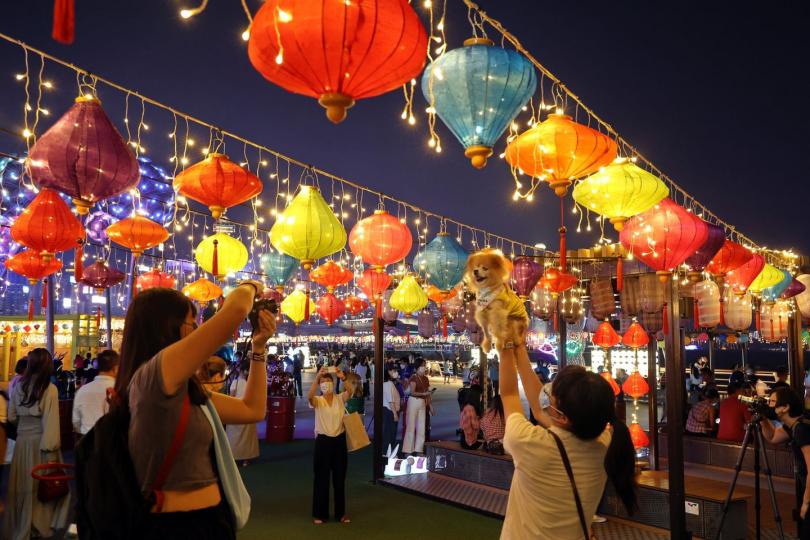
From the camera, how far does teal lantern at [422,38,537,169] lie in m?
2.92

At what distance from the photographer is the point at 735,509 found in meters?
5.07

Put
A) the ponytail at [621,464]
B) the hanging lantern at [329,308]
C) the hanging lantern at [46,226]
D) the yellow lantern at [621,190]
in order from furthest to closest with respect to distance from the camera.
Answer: the hanging lantern at [329,308] < the hanging lantern at [46,226] < the yellow lantern at [621,190] < the ponytail at [621,464]

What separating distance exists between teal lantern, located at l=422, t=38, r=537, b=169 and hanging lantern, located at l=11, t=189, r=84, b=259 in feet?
11.0

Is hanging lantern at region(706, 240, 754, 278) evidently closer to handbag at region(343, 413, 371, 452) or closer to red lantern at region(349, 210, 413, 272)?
red lantern at region(349, 210, 413, 272)

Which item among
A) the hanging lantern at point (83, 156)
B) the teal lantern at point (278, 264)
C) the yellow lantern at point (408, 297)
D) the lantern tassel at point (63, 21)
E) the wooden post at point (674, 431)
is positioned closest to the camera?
the lantern tassel at point (63, 21)

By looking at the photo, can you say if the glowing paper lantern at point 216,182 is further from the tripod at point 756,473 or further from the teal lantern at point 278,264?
the tripod at point 756,473

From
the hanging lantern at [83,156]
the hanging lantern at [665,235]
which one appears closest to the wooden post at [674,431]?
the hanging lantern at [665,235]

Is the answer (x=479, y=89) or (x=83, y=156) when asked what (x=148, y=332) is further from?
(x=83, y=156)

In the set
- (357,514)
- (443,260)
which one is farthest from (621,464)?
(357,514)

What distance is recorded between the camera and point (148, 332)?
145cm

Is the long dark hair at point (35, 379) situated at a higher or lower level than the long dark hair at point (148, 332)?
lower

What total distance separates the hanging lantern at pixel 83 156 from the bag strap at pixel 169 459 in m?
2.58

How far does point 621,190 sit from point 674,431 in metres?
2.14

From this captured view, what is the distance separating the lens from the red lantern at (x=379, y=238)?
5465 millimetres
